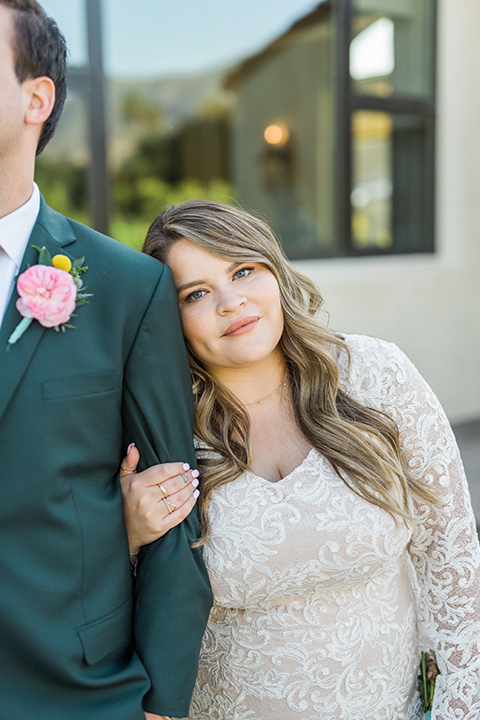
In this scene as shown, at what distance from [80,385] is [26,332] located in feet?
0.47

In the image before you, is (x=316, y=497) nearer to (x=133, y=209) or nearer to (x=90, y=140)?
(x=90, y=140)

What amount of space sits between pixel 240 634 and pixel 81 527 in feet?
1.94

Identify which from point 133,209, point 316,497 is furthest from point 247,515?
point 133,209

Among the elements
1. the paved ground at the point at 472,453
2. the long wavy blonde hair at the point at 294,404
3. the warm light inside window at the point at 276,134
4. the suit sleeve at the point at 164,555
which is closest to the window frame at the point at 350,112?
the paved ground at the point at 472,453

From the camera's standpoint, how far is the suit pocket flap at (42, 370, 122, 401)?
4.72 feet

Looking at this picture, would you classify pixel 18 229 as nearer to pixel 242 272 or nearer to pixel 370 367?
pixel 242 272

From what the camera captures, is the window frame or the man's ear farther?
the window frame

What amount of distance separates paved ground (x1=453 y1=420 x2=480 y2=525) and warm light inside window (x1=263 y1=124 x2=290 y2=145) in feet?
15.6

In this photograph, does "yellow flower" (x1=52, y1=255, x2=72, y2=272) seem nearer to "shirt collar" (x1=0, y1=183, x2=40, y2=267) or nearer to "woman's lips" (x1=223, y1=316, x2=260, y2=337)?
"shirt collar" (x1=0, y1=183, x2=40, y2=267)

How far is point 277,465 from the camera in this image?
189 cm

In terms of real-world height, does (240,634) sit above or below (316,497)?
below

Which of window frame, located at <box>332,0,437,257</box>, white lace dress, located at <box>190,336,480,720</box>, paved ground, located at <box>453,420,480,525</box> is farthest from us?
window frame, located at <box>332,0,437,257</box>

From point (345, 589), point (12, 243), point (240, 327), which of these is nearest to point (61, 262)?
point (12, 243)

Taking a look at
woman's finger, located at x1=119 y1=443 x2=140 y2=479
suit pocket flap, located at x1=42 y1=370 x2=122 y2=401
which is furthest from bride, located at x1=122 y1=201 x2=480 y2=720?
suit pocket flap, located at x1=42 y1=370 x2=122 y2=401
